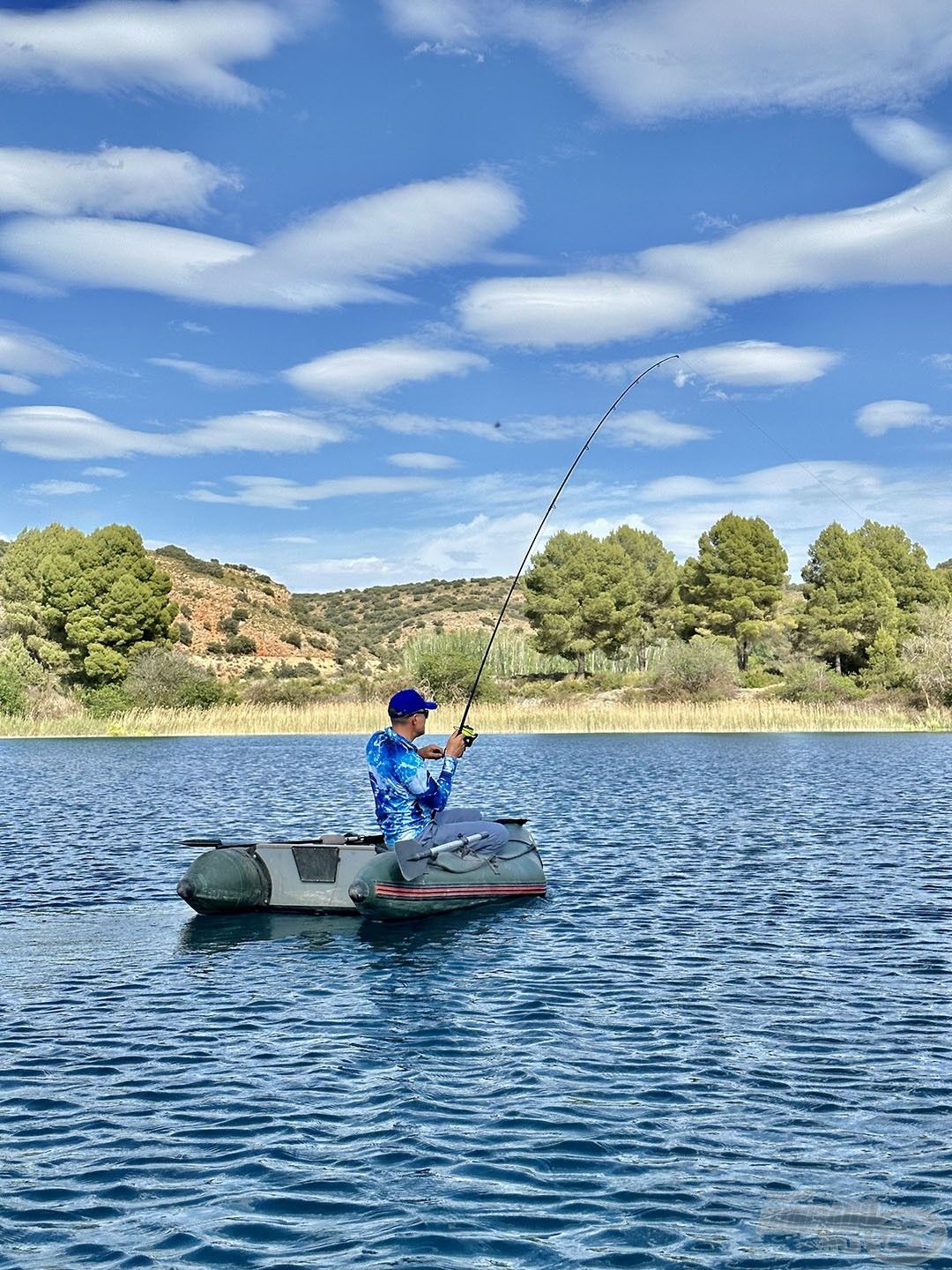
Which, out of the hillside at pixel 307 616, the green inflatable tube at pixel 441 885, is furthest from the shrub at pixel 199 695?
the green inflatable tube at pixel 441 885

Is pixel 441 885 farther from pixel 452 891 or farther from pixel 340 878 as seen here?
pixel 340 878

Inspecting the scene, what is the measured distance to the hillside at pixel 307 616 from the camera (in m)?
102

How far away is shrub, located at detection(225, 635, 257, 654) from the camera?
100 m

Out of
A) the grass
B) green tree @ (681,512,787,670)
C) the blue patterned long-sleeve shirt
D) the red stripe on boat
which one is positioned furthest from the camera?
green tree @ (681,512,787,670)

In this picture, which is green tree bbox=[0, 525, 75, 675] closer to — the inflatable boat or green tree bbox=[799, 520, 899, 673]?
green tree bbox=[799, 520, 899, 673]

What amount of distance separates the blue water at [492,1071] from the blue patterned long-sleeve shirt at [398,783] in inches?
40.2

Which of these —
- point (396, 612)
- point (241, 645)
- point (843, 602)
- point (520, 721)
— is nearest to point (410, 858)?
point (520, 721)

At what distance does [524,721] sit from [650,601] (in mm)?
29035

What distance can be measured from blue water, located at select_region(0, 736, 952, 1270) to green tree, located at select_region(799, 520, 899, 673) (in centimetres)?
5088

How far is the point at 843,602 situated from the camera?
68875 millimetres

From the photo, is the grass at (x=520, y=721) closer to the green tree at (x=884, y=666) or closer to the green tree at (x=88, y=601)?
the green tree at (x=884, y=666)

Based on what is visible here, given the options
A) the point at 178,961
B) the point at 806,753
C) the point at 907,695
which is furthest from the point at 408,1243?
the point at 907,695

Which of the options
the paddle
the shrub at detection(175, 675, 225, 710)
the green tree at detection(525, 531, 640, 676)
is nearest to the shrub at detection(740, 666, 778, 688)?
the green tree at detection(525, 531, 640, 676)
